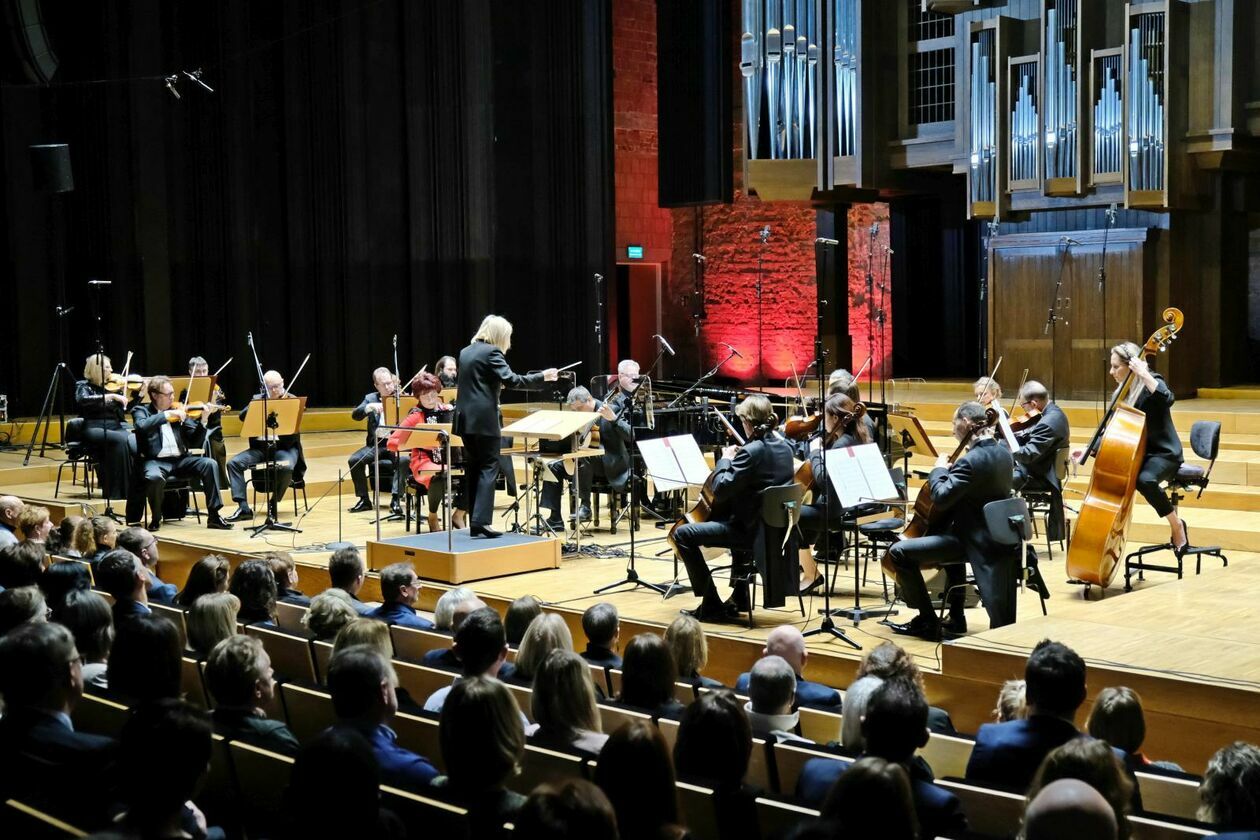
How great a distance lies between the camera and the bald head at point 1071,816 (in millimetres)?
2639

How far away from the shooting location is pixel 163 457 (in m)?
9.46

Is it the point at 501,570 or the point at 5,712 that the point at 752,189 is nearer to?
the point at 501,570

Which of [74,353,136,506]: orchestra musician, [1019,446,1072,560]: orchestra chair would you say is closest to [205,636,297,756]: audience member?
[1019,446,1072,560]: orchestra chair

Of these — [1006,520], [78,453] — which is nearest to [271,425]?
[78,453]

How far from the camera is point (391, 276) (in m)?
15.3

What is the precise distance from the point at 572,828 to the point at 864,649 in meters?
3.62

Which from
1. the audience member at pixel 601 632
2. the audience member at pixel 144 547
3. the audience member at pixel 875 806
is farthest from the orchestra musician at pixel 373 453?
the audience member at pixel 875 806

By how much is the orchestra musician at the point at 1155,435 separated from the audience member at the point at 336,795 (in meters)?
5.31

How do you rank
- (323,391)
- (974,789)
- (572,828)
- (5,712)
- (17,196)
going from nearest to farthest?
1. (572,828)
2. (974,789)
3. (5,712)
4. (17,196)
5. (323,391)

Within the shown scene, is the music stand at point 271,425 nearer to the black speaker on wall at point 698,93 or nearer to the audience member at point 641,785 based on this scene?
the audience member at point 641,785

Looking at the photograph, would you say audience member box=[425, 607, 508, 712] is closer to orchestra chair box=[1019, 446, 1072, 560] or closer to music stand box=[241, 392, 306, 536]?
orchestra chair box=[1019, 446, 1072, 560]

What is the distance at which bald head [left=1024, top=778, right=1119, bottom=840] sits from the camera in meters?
2.64

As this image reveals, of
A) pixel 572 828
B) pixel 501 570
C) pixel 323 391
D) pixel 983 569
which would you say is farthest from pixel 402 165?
pixel 572 828

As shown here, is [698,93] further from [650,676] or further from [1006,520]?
[650,676]
